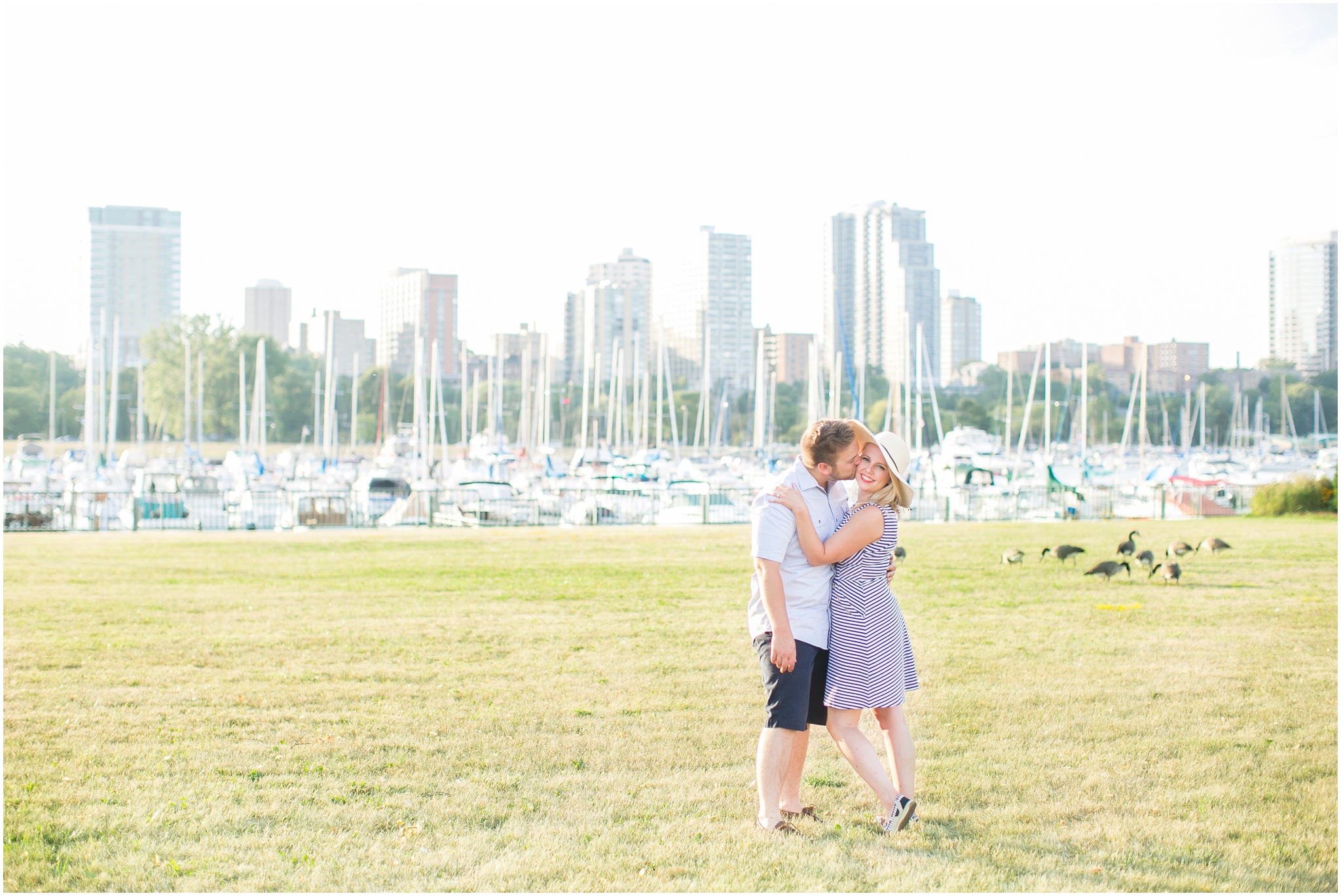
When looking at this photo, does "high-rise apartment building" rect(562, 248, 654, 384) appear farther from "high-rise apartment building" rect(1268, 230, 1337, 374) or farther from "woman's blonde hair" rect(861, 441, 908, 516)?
"woman's blonde hair" rect(861, 441, 908, 516)

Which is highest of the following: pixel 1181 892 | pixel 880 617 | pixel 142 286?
pixel 142 286

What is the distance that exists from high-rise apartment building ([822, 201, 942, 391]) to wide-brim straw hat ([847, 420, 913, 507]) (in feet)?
342

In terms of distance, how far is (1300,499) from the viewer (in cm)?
2878

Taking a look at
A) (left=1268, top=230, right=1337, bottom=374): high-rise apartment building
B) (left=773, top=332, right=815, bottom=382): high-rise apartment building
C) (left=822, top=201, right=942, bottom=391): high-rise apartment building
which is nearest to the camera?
(left=1268, top=230, right=1337, bottom=374): high-rise apartment building

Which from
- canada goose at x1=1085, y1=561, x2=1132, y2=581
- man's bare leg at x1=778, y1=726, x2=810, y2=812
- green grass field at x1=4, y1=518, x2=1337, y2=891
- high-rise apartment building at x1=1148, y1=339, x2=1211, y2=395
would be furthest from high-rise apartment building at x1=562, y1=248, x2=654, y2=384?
man's bare leg at x1=778, y1=726, x2=810, y2=812

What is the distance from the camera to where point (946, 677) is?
859 cm

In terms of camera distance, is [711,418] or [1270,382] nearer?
[1270,382]

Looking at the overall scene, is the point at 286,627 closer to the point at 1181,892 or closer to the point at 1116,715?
the point at 1116,715

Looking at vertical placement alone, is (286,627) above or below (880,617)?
below

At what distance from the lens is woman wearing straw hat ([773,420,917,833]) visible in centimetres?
506

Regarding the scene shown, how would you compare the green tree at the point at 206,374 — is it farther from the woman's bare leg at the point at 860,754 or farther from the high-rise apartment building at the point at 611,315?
the woman's bare leg at the point at 860,754

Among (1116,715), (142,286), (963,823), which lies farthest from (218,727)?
(142,286)

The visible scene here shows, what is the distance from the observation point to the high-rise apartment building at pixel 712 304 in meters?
132

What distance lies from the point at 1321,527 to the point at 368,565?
20.4m
